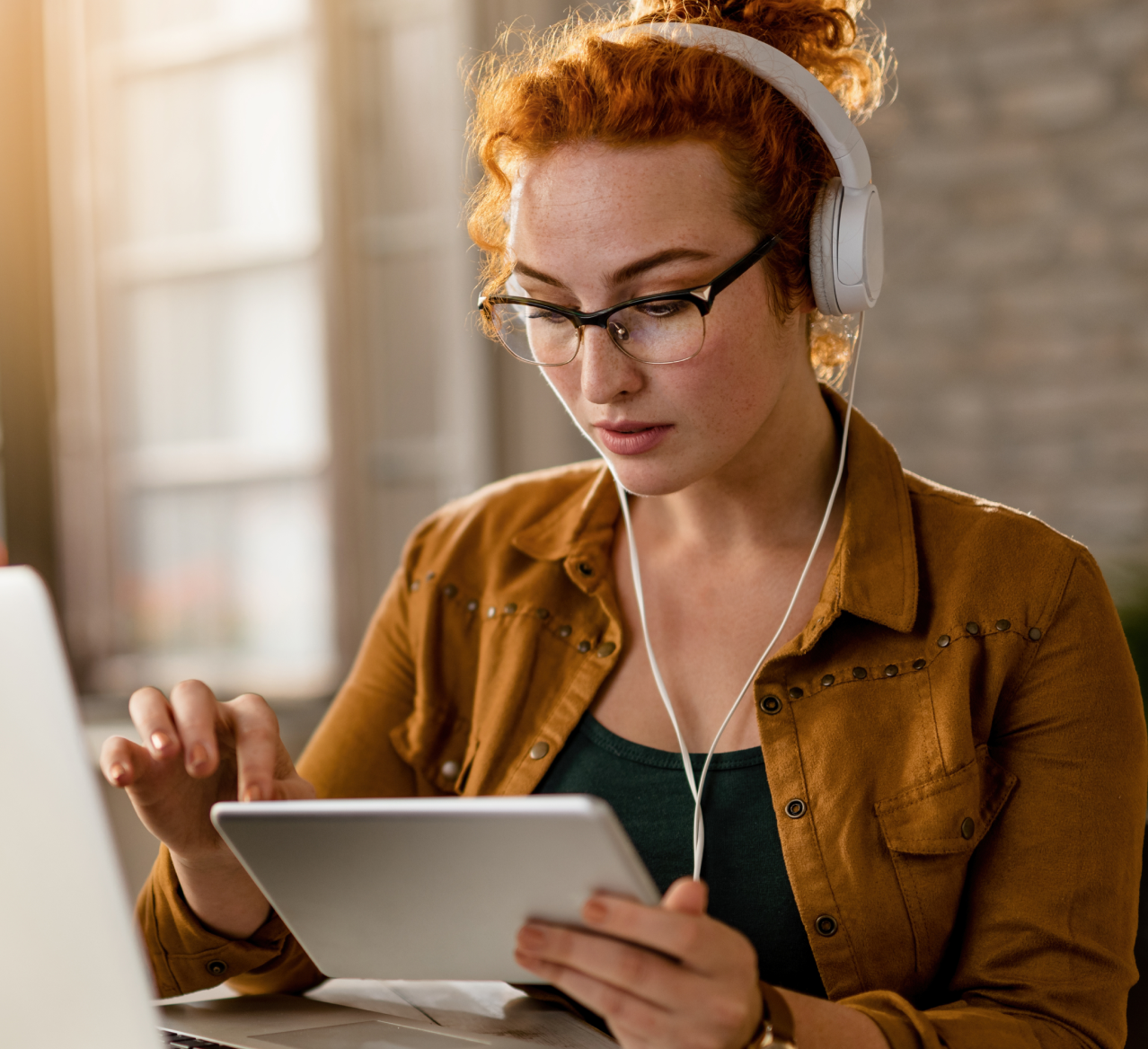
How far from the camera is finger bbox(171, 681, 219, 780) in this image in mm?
876

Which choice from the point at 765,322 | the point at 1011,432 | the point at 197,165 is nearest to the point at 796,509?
the point at 765,322

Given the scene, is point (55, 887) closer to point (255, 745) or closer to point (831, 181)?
point (255, 745)

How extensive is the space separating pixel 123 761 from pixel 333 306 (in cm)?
159

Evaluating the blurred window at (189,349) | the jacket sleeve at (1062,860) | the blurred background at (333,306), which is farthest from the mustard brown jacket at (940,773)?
the blurred window at (189,349)

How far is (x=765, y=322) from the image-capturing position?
1.06 metres

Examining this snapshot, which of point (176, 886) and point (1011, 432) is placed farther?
point (1011, 432)

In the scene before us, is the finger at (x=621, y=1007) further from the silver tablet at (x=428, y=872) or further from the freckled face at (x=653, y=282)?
the freckled face at (x=653, y=282)

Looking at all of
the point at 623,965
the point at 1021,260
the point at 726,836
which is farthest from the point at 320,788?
the point at 1021,260

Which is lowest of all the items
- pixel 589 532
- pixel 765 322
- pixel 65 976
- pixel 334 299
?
pixel 65 976

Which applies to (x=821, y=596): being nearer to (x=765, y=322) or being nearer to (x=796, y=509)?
(x=796, y=509)

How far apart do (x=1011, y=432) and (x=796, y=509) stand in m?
1.23

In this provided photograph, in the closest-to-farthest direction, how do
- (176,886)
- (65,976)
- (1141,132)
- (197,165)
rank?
(65,976)
(176,886)
(1141,132)
(197,165)

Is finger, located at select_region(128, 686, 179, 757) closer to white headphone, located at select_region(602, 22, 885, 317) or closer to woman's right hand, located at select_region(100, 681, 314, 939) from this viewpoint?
woman's right hand, located at select_region(100, 681, 314, 939)

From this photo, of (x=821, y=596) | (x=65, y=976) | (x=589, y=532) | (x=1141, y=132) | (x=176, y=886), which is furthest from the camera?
(x=1141, y=132)
